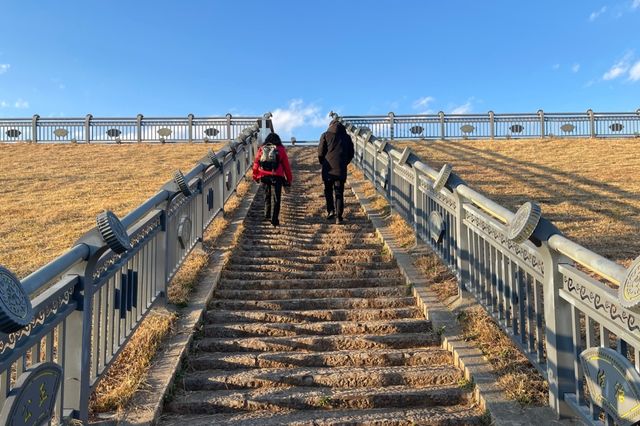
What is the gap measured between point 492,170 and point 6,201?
12249 millimetres

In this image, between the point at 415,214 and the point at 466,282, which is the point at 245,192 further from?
the point at 466,282

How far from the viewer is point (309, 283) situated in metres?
5.72

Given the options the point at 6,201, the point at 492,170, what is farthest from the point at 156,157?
the point at 492,170

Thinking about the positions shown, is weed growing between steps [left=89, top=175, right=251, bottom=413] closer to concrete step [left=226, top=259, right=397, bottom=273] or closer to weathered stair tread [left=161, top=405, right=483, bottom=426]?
weathered stair tread [left=161, top=405, right=483, bottom=426]

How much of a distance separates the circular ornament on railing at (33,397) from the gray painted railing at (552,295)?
2.54m

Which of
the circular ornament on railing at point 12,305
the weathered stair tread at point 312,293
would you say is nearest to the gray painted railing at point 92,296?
the circular ornament on railing at point 12,305

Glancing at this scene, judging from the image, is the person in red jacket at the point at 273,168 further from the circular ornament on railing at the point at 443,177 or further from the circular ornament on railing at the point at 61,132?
the circular ornament on railing at the point at 61,132

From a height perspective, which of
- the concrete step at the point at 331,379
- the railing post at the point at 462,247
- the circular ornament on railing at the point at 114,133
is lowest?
the concrete step at the point at 331,379

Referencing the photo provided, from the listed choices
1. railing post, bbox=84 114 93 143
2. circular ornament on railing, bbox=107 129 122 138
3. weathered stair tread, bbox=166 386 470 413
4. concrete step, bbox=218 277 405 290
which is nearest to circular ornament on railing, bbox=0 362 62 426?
weathered stair tread, bbox=166 386 470 413

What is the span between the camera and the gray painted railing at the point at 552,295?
88.5 inches

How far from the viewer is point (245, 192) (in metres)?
10.8

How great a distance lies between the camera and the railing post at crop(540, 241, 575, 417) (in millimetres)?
2957

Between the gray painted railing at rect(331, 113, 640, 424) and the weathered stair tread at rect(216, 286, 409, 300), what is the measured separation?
27.7 inches

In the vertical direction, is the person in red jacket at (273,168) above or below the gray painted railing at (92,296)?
above
